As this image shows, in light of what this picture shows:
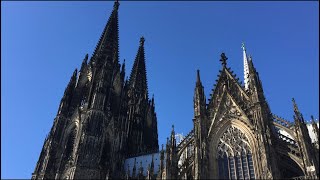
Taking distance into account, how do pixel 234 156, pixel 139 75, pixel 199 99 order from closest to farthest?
1. pixel 234 156
2. pixel 199 99
3. pixel 139 75

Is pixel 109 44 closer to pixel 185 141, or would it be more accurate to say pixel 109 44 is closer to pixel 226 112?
pixel 185 141

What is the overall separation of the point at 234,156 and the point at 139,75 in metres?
33.3

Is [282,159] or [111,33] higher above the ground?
[111,33]

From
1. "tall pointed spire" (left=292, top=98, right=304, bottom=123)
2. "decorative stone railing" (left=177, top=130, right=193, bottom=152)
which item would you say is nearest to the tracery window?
"decorative stone railing" (left=177, top=130, right=193, bottom=152)

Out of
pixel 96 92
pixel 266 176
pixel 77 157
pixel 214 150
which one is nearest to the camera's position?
pixel 266 176

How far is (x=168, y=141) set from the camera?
101 ft

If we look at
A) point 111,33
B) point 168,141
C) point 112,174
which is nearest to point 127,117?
point 112,174

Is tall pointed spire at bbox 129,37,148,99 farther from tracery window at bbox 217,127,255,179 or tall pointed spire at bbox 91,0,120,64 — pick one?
tracery window at bbox 217,127,255,179

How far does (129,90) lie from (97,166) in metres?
18.2

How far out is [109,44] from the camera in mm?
51812

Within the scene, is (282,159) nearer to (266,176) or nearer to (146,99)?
(266,176)

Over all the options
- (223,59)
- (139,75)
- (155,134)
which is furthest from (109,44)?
(223,59)

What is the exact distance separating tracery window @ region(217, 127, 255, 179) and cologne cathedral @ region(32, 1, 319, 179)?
0.26ft

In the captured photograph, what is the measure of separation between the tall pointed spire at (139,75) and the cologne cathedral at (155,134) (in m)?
0.23
